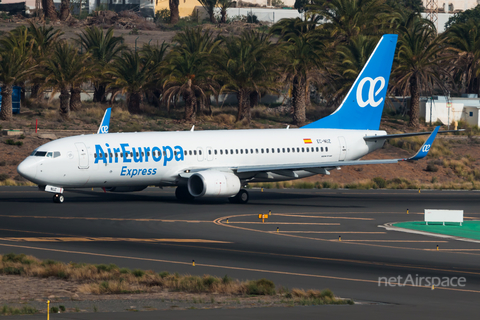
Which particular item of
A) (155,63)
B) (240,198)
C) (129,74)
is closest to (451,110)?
(155,63)

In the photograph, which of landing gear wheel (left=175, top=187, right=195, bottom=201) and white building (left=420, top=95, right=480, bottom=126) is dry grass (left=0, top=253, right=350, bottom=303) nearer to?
landing gear wheel (left=175, top=187, right=195, bottom=201)

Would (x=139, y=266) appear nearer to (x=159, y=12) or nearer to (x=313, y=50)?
(x=313, y=50)

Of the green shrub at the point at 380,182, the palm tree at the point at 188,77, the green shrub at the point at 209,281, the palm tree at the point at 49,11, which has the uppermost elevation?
the palm tree at the point at 49,11

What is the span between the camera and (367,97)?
5181 centimetres

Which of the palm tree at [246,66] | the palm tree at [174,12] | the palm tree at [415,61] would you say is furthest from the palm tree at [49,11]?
the palm tree at [415,61]

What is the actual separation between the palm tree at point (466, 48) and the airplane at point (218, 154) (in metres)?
42.1

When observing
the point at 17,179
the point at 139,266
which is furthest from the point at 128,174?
the point at 17,179

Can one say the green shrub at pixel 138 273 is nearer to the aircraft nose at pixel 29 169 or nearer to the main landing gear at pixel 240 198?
the aircraft nose at pixel 29 169

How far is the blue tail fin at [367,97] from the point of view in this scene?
5072 cm

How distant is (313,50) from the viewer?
7981 centimetres

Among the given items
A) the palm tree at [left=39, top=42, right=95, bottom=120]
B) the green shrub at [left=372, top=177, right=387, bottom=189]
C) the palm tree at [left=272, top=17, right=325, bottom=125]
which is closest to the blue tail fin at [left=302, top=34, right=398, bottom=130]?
the green shrub at [left=372, top=177, right=387, bottom=189]

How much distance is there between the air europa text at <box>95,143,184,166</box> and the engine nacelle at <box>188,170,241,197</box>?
168 cm

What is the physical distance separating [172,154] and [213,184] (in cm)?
294

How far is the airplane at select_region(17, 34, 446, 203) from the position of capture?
3991cm
